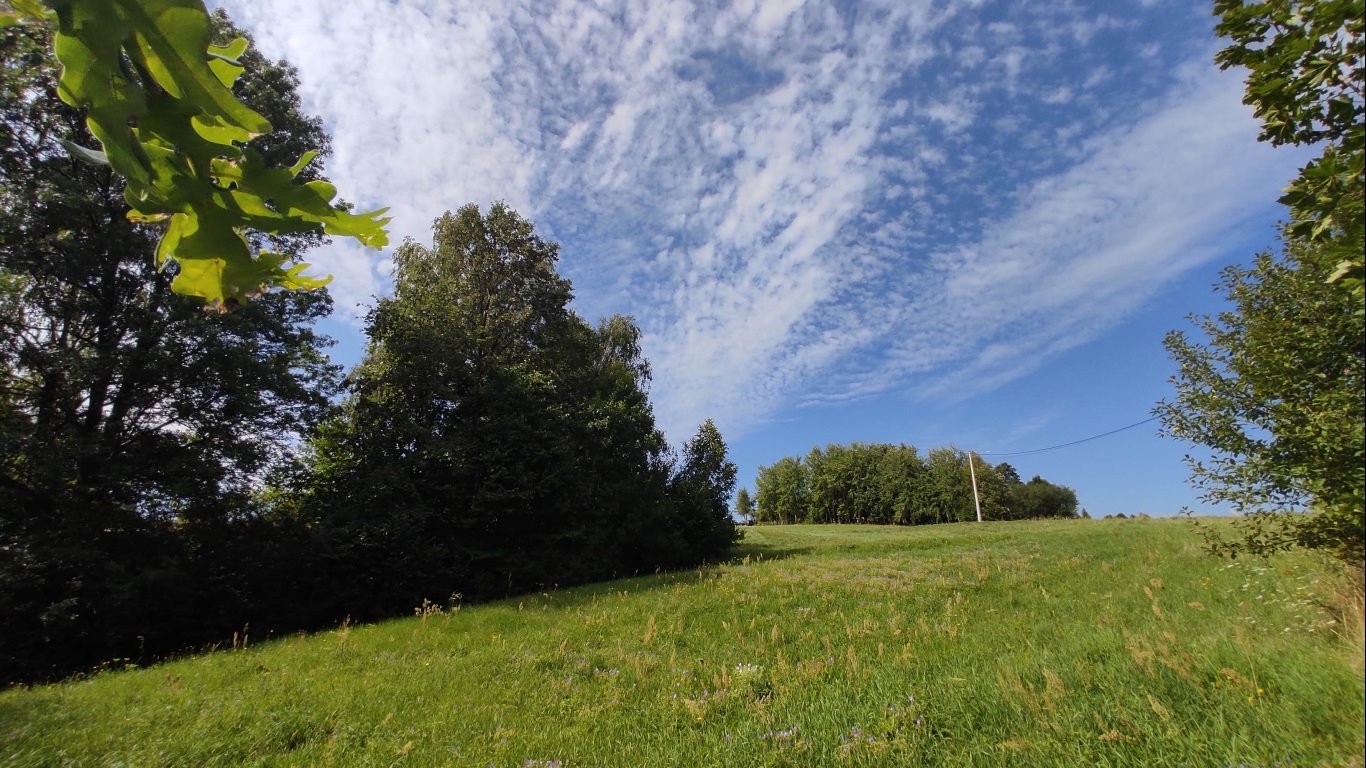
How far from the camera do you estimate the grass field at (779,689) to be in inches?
162


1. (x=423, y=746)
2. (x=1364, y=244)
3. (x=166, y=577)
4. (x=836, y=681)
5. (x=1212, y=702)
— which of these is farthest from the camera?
(x=166, y=577)

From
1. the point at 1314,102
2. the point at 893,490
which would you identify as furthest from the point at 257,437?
the point at 893,490

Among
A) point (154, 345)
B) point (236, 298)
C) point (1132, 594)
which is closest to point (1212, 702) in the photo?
point (236, 298)

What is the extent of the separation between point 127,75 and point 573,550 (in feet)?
81.3

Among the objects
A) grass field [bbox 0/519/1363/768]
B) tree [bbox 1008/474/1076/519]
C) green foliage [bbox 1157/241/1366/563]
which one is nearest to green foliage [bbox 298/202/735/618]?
grass field [bbox 0/519/1363/768]

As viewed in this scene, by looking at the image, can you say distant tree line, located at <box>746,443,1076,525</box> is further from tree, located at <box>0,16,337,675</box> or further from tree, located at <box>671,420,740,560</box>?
tree, located at <box>0,16,337,675</box>

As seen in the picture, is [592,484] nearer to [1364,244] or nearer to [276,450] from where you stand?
[276,450]

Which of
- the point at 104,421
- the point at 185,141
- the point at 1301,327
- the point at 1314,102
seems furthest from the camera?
the point at 104,421

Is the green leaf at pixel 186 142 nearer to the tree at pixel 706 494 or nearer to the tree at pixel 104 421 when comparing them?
the tree at pixel 104 421

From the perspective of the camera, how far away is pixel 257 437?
18031mm

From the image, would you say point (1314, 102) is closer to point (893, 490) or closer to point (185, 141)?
point (185, 141)

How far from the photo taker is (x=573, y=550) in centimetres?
2433

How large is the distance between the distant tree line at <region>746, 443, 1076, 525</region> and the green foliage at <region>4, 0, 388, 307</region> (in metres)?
95.0

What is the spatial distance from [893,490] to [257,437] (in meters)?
91.4
